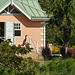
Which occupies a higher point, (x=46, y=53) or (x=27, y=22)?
(x=27, y=22)

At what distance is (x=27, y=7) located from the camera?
22344mm

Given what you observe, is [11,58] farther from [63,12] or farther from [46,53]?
[46,53]

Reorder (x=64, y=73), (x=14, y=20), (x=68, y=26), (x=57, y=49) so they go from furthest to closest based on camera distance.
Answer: (x=57, y=49)
(x=14, y=20)
(x=68, y=26)
(x=64, y=73)

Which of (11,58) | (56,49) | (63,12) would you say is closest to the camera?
(11,58)

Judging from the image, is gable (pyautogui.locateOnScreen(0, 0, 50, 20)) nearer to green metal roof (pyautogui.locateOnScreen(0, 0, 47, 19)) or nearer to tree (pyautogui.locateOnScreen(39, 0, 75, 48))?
green metal roof (pyautogui.locateOnScreen(0, 0, 47, 19))

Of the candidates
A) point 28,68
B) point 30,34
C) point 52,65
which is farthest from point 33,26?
point 28,68

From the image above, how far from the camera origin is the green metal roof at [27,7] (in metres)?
20.7

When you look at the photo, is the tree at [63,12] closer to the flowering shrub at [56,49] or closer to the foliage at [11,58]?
the flowering shrub at [56,49]

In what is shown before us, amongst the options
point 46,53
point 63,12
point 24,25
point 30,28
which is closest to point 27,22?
Answer: point 24,25

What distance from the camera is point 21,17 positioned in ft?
72.3

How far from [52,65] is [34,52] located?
30.1 ft

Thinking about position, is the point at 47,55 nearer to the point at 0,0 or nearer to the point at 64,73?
the point at 0,0

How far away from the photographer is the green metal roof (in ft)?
67.9

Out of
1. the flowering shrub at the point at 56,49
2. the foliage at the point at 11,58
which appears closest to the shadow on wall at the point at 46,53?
the flowering shrub at the point at 56,49
